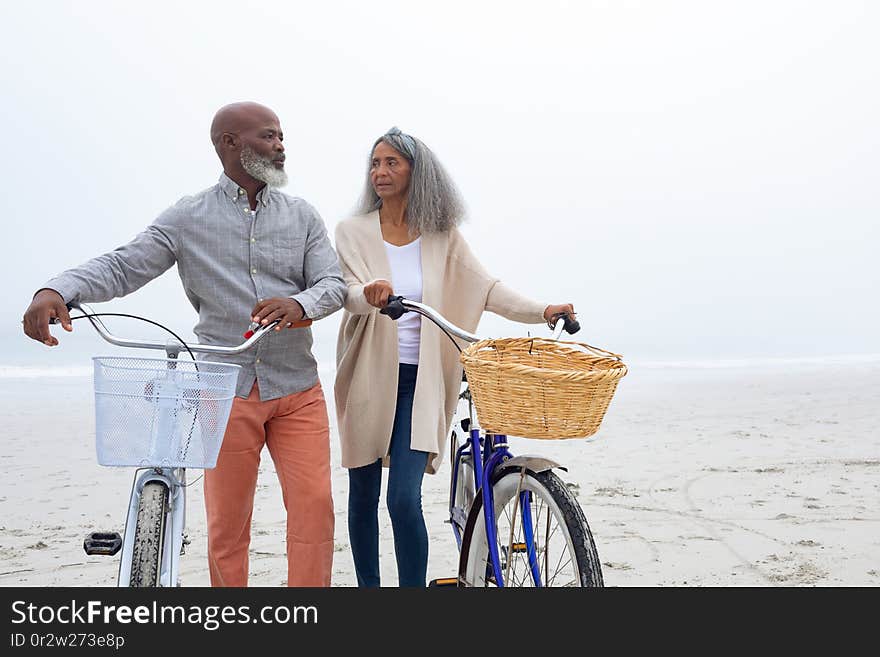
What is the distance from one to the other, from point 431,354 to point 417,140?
2.89ft

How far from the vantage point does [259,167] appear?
9.84 feet

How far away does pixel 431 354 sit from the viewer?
132 inches

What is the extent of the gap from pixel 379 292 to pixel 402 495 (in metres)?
0.86

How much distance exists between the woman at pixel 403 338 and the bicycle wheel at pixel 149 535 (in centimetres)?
117

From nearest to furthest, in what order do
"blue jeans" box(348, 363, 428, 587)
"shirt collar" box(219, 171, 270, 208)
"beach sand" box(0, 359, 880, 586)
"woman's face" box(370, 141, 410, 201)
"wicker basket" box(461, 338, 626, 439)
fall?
"wicker basket" box(461, 338, 626, 439) → "shirt collar" box(219, 171, 270, 208) → "blue jeans" box(348, 363, 428, 587) → "woman's face" box(370, 141, 410, 201) → "beach sand" box(0, 359, 880, 586)

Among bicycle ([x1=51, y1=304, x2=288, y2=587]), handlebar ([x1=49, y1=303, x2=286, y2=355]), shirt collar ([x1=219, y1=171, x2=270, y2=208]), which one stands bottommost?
bicycle ([x1=51, y1=304, x2=288, y2=587])

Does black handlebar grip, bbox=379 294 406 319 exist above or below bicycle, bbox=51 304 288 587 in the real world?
above

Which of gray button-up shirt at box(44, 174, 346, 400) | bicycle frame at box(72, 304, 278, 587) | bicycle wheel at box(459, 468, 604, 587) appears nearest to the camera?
bicycle frame at box(72, 304, 278, 587)

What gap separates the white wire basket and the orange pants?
2.42 ft

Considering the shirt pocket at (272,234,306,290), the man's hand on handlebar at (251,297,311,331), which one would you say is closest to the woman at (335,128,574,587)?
the shirt pocket at (272,234,306,290)

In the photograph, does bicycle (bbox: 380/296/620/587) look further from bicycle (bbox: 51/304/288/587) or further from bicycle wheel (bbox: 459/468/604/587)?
bicycle (bbox: 51/304/288/587)

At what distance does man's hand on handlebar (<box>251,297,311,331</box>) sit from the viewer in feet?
8.20
